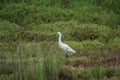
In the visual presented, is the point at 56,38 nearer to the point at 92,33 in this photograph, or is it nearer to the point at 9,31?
the point at 92,33

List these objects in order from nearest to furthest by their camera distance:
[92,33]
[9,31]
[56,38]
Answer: [56,38]
[92,33]
[9,31]

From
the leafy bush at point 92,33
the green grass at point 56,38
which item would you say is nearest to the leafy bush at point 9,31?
the green grass at point 56,38

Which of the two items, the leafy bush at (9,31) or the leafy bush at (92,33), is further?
the leafy bush at (92,33)

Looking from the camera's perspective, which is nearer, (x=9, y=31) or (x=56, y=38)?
(x=56, y=38)

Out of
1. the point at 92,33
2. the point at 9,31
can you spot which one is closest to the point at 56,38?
the point at 92,33

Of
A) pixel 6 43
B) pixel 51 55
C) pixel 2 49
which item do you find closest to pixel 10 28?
pixel 6 43

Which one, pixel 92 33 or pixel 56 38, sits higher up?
pixel 92 33

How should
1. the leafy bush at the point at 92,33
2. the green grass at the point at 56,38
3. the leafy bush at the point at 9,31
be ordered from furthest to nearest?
1. the leafy bush at the point at 92,33
2. the leafy bush at the point at 9,31
3. the green grass at the point at 56,38

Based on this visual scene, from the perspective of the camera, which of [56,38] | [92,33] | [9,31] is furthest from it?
[9,31]

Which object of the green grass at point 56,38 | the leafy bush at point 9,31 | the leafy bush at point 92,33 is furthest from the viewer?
the leafy bush at point 92,33

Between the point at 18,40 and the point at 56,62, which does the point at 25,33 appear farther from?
the point at 56,62

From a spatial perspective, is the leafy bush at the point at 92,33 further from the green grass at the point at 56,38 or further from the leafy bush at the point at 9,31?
the leafy bush at the point at 9,31

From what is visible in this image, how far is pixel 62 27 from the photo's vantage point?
2294 cm

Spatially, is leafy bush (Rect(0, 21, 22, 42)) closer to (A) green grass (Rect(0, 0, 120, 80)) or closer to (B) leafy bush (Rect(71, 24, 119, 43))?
(A) green grass (Rect(0, 0, 120, 80))
